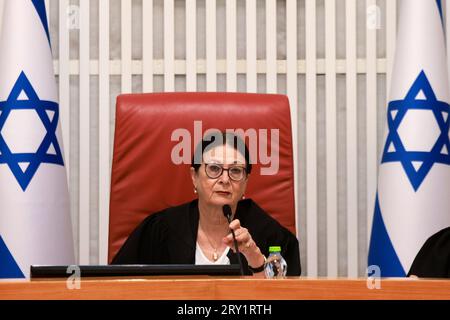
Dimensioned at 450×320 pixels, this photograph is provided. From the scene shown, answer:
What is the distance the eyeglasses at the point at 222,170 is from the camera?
2559mm

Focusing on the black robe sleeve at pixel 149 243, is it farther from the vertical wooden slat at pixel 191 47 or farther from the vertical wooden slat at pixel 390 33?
the vertical wooden slat at pixel 390 33

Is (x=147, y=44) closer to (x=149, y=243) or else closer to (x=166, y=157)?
(x=166, y=157)

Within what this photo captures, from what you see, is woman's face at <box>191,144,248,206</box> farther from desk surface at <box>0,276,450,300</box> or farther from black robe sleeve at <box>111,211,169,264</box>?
desk surface at <box>0,276,450,300</box>

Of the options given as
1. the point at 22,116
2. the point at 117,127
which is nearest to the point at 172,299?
the point at 117,127

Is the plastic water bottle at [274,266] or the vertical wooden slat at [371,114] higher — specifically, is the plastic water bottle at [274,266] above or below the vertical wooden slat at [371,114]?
below

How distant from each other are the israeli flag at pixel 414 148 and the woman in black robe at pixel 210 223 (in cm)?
68

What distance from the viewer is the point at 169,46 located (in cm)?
375

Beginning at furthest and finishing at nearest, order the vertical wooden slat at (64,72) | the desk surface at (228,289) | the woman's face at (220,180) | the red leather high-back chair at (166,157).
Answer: the vertical wooden slat at (64,72) < the red leather high-back chair at (166,157) < the woman's face at (220,180) < the desk surface at (228,289)

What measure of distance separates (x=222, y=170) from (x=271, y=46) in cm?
131

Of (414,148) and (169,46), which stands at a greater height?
(169,46)

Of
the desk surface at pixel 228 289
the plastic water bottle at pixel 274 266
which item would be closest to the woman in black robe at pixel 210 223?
the plastic water bottle at pixel 274 266

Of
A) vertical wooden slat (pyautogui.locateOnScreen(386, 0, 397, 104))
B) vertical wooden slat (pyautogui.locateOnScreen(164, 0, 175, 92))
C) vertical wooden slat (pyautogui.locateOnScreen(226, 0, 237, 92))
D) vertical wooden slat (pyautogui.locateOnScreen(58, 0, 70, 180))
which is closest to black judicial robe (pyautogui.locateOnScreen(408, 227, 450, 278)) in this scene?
vertical wooden slat (pyautogui.locateOnScreen(386, 0, 397, 104))

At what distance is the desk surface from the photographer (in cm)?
128

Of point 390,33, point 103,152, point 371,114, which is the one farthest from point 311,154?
point 103,152
